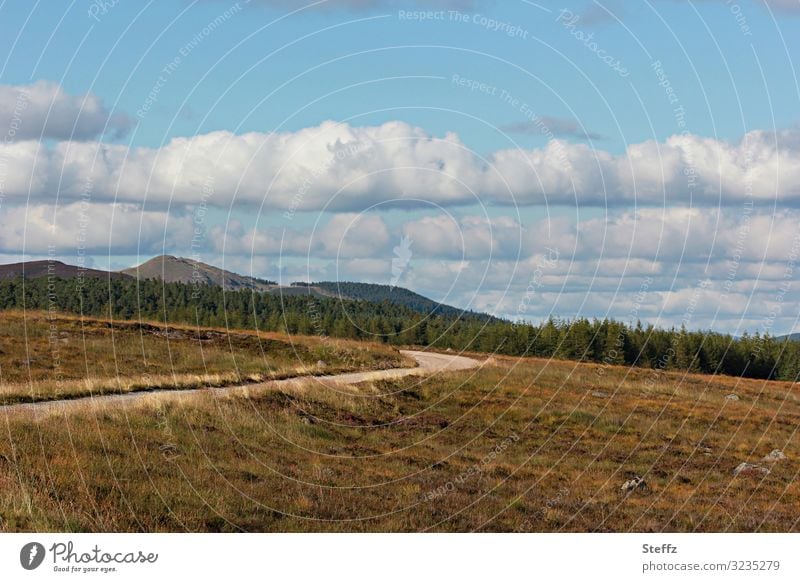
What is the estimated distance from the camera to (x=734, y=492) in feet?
103

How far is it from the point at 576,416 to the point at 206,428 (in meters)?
24.6

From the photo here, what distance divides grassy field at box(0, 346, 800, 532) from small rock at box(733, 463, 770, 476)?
0.69ft

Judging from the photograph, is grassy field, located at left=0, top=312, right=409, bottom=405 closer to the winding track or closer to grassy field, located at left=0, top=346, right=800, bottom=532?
the winding track

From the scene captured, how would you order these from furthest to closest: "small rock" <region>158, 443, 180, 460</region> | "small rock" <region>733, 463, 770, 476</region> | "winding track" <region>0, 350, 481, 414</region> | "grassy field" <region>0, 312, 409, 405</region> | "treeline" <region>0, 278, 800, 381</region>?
1. "treeline" <region>0, 278, 800, 381</region>
2. "grassy field" <region>0, 312, 409, 405</region>
3. "small rock" <region>733, 463, 770, 476</region>
4. "winding track" <region>0, 350, 481, 414</region>
5. "small rock" <region>158, 443, 180, 460</region>

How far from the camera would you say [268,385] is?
126 feet

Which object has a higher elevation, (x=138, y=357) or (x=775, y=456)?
(x=138, y=357)

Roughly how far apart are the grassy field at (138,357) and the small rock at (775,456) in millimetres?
23042

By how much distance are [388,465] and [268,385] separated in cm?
1186

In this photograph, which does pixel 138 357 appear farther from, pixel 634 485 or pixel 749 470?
pixel 749 470

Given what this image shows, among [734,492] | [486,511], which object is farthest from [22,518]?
[734,492]

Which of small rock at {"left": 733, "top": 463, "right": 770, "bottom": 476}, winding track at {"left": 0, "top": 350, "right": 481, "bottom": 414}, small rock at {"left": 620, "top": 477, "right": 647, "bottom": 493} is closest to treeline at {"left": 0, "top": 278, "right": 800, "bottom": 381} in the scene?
winding track at {"left": 0, "top": 350, "right": 481, "bottom": 414}

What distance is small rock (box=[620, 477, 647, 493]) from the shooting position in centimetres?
2897

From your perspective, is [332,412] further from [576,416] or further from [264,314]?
[264,314]

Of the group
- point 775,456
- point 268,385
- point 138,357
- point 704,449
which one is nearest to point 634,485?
point 704,449
